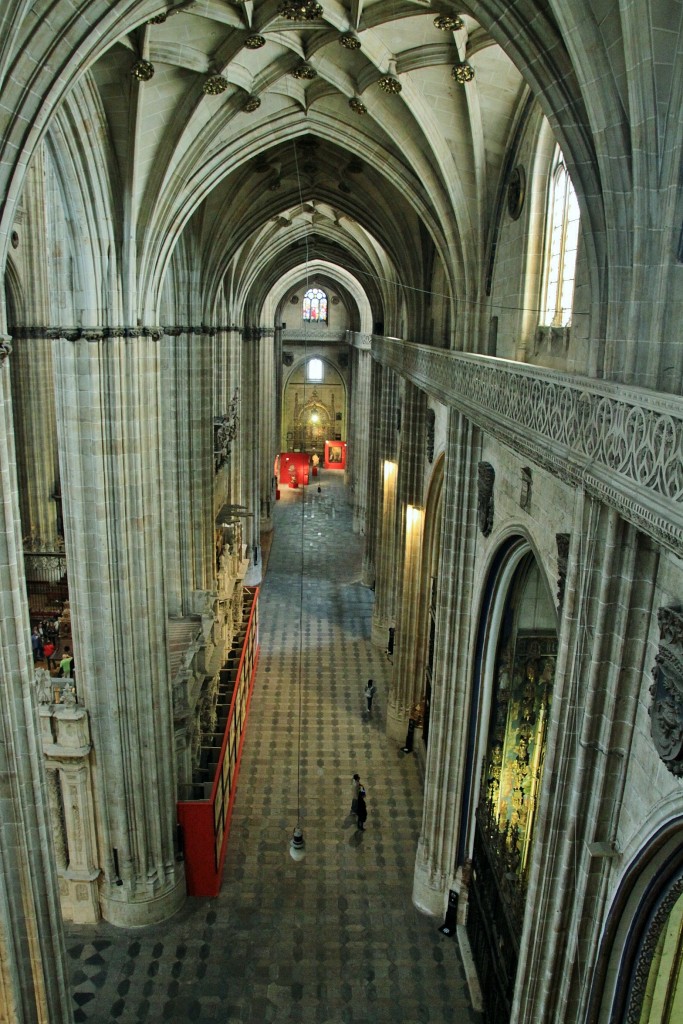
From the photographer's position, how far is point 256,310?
29.2 meters

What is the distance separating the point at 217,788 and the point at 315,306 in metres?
34.3

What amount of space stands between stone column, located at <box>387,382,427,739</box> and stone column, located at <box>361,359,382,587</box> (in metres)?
6.27

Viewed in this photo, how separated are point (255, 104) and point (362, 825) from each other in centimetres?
1190

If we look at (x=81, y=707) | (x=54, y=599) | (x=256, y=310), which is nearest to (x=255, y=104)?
(x=81, y=707)

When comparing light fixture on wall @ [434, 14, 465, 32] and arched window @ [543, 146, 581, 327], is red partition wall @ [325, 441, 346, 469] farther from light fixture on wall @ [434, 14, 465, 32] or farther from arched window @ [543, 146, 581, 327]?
light fixture on wall @ [434, 14, 465, 32]

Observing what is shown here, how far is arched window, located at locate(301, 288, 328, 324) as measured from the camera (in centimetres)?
4275

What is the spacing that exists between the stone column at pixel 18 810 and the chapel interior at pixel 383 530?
0.11 feet

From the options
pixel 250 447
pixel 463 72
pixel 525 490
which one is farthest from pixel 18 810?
pixel 250 447

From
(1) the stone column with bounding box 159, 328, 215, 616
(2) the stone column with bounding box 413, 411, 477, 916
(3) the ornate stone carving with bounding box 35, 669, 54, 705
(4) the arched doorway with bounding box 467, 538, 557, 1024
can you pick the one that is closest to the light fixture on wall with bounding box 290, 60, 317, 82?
(2) the stone column with bounding box 413, 411, 477, 916

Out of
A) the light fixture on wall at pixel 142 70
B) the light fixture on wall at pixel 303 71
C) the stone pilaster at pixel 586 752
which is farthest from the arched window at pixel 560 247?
the light fixture on wall at pixel 142 70

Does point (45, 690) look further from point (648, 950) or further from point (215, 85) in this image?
point (215, 85)

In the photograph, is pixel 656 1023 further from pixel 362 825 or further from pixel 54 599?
pixel 54 599

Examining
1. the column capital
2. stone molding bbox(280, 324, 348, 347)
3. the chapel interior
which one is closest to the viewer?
the chapel interior

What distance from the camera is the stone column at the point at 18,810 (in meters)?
6.43
